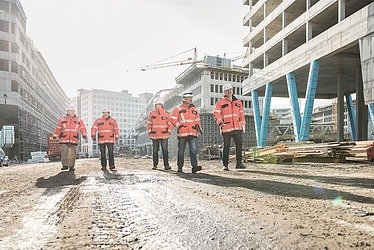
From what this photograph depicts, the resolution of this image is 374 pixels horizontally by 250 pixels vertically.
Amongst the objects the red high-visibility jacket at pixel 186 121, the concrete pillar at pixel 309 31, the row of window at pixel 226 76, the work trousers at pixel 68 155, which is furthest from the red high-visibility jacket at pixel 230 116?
the row of window at pixel 226 76

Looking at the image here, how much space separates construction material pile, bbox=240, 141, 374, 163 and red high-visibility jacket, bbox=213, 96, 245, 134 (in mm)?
5498

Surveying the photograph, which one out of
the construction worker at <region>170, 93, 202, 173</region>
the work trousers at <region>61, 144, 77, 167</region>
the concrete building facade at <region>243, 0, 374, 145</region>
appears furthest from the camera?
the concrete building facade at <region>243, 0, 374, 145</region>

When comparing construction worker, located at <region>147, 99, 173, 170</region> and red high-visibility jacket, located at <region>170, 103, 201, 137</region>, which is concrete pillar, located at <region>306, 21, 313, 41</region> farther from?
red high-visibility jacket, located at <region>170, 103, 201, 137</region>

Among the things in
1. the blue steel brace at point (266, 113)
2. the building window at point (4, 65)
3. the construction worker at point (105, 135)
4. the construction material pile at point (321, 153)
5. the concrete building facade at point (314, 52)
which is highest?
the building window at point (4, 65)

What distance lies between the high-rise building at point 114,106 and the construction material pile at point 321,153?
146 m

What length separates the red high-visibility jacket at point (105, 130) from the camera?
10.4 meters

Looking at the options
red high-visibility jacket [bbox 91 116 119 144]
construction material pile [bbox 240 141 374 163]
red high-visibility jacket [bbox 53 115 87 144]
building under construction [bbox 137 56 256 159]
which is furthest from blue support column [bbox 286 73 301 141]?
building under construction [bbox 137 56 256 159]

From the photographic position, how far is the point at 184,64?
4254 inches

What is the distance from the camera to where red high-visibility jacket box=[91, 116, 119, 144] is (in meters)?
10.4

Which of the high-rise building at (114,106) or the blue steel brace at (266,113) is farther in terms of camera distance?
the high-rise building at (114,106)

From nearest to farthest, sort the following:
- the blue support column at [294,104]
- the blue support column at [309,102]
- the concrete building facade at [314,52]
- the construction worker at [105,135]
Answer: the construction worker at [105,135] → the concrete building facade at [314,52] → the blue support column at [309,102] → the blue support column at [294,104]

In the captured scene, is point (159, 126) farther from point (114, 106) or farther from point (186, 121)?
point (114, 106)

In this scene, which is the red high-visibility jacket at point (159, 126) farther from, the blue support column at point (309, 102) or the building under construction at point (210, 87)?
the building under construction at point (210, 87)

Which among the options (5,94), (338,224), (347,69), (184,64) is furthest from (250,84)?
(184,64)
